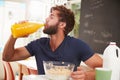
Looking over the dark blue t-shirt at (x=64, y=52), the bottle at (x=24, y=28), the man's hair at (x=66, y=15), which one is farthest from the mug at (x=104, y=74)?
the man's hair at (x=66, y=15)

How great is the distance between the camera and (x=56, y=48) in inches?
65.8

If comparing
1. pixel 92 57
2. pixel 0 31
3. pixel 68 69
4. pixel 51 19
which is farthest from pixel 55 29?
pixel 0 31

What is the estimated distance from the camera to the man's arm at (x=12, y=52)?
165 cm

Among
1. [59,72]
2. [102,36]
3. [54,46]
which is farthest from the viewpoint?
[102,36]

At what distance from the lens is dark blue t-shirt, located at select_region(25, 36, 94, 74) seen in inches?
64.8

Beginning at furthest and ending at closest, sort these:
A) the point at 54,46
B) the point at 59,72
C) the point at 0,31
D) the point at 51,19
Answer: the point at 0,31 → the point at 54,46 → the point at 51,19 → the point at 59,72

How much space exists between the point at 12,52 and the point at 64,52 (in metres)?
0.39

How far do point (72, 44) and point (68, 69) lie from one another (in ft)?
1.95

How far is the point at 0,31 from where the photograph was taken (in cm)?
422

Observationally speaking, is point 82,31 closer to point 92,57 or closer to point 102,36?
point 102,36

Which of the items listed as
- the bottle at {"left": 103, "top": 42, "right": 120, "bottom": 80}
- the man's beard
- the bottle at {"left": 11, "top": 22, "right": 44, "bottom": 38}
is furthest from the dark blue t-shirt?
the bottle at {"left": 103, "top": 42, "right": 120, "bottom": 80}

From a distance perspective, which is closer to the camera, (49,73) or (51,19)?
(49,73)

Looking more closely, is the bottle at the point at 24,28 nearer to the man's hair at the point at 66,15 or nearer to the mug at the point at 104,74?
the man's hair at the point at 66,15

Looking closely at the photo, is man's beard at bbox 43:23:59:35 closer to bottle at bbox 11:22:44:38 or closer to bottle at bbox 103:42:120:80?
bottle at bbox 11:22:44:38
